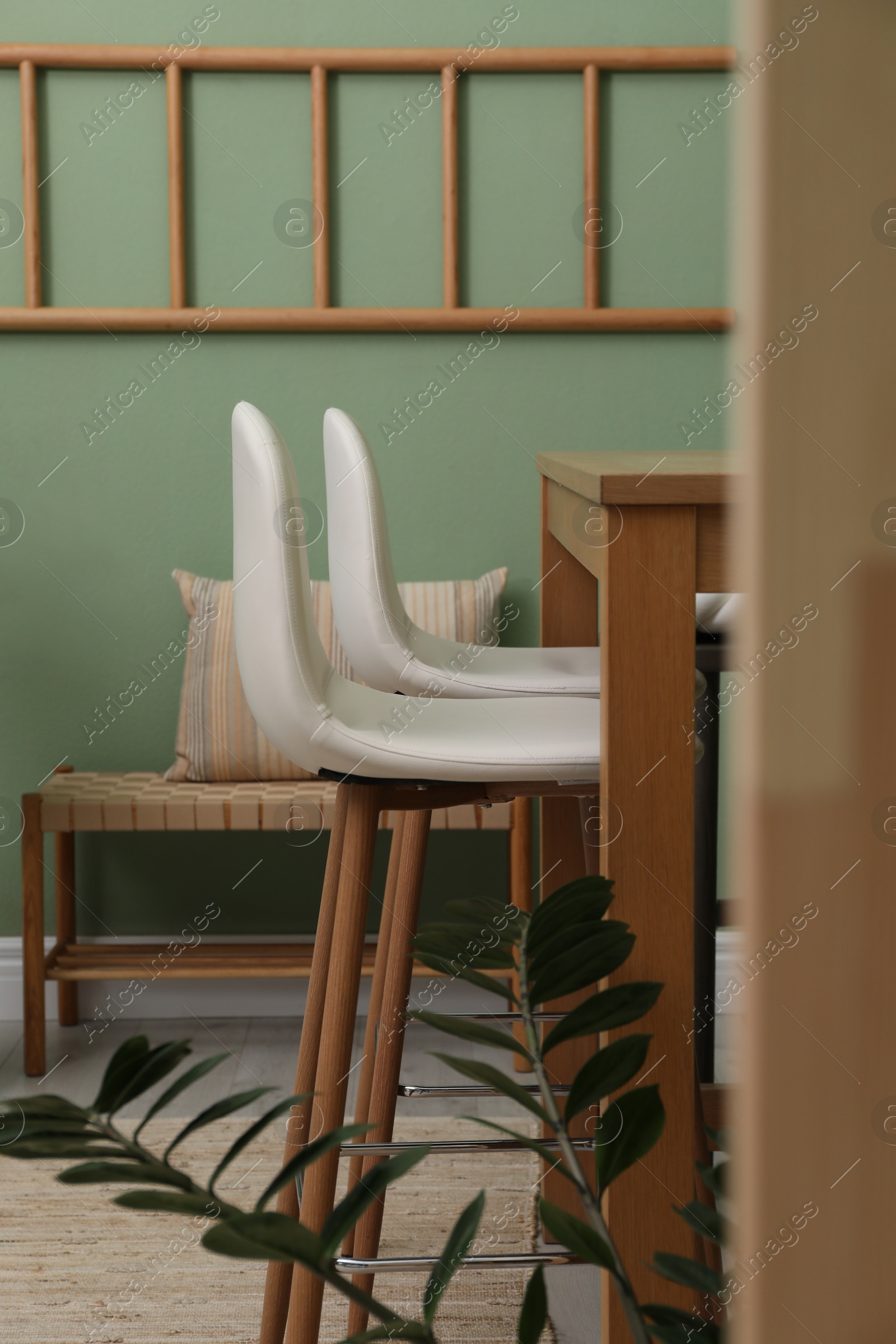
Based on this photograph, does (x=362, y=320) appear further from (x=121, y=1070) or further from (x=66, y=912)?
(x=121, y=1070)

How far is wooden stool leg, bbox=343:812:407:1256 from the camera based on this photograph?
4.27 feet

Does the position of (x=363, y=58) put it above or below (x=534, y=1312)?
above

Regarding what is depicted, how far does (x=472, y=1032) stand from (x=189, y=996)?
2078 mm

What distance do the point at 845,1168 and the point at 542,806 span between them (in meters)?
1.30

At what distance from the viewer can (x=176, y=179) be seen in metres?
2.33

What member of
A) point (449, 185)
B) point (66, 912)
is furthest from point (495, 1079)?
point (449, 185)

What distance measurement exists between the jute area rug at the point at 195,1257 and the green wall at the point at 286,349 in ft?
2.44

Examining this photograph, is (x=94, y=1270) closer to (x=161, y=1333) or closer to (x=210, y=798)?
(x=161, y=1333)

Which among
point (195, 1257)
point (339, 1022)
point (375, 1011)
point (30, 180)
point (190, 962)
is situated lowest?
point (195, 1257)

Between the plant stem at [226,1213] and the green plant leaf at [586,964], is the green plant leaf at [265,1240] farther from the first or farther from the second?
the green plant leaf at [586,964]

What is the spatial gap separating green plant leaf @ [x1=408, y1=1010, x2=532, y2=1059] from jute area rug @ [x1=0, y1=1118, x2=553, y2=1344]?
92 cm

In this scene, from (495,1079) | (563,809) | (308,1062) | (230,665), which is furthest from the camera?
(230,665)

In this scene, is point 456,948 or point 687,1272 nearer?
point 687,1272

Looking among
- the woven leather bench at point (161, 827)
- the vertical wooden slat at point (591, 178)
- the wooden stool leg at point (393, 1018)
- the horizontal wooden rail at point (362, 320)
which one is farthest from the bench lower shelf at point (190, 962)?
the vertical wooden slat at point (591, 178)
